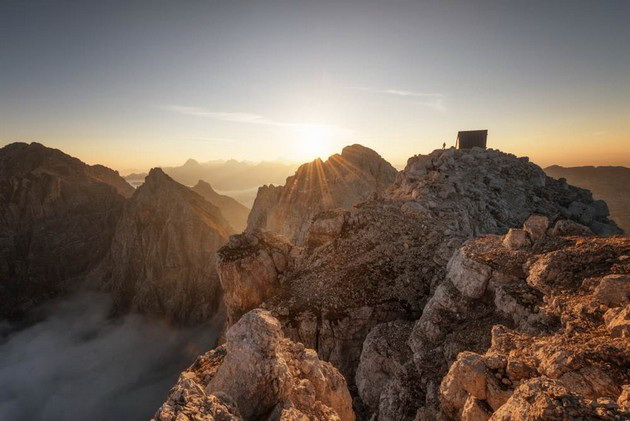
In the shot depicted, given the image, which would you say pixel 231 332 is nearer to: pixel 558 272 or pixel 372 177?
pixel 558 272

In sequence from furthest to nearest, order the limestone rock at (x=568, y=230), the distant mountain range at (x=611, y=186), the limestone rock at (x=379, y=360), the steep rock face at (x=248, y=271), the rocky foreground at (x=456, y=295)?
the distant mountain range at (x=611, y=186)
the steep rock face at (x=248, y=271)
the limestone rock at (x=379, y=360)
the limestone rock at (x=568, y=230)
the rocky foreground at (x=456, y=295)

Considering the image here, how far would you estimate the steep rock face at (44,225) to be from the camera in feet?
487

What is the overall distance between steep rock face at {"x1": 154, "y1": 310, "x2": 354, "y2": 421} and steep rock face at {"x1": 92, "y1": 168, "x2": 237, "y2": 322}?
410ft

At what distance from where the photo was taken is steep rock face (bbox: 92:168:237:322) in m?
131

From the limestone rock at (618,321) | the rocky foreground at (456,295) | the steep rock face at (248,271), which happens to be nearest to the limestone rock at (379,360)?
the rocky foreground at (456,295)

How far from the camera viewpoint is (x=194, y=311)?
425 ft

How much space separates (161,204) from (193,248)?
2770 cm

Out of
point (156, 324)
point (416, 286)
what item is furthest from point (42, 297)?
point (416, 286)

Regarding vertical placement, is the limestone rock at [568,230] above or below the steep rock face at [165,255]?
above

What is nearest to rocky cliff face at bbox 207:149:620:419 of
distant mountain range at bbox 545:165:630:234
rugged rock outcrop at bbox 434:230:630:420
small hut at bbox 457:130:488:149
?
rugged rock outcrop at bbox 434:230:630:420

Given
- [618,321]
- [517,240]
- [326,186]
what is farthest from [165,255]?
[618,321]

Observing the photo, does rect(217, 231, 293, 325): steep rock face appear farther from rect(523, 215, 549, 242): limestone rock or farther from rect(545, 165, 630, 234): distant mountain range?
rect(545, 165, 630, 234): distant mountain range

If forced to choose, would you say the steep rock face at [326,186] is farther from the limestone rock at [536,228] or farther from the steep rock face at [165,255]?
the limestone rock at [536,228]

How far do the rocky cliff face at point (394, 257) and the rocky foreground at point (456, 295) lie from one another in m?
0.12
